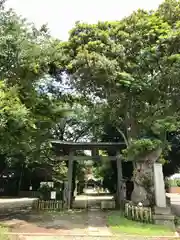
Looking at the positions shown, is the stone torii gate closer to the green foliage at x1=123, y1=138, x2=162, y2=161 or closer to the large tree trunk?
the large tree trunk

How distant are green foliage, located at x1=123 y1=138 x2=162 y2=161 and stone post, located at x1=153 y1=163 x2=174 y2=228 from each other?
2.92 ft

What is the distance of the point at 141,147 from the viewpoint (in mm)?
10898

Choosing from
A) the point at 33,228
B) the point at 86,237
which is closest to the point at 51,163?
the point at 33,228

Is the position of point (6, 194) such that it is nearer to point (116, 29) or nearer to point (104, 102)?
point (104, 102)

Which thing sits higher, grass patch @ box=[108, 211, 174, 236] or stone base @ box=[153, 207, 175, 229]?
stone base @ box=[153, 207, 175, 229]

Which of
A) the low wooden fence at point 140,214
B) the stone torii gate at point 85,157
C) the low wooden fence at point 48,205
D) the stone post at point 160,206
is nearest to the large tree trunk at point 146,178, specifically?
the stone post at point 160,206

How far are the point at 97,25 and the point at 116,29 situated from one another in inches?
40.5

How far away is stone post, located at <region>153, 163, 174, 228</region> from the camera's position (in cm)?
931

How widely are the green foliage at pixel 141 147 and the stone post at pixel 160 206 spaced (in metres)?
0.89

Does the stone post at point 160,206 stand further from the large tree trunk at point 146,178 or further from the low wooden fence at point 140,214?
the large tree trunk at point 146,178

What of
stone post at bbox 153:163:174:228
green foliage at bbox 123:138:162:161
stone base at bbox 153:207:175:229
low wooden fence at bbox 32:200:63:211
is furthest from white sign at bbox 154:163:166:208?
low wooden fence at bbox 32:200:63:211

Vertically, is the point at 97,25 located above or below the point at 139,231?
above

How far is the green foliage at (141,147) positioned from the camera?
1075 cm

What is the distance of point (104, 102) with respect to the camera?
1364 centimetres
